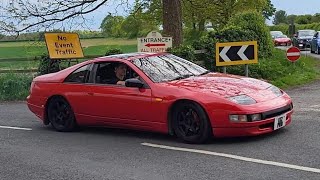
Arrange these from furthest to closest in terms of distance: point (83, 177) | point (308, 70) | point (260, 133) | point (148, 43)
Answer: point (308, 70), point (148, 43), point (260, 133), point (83, 177)

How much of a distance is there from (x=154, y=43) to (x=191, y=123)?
9364mm

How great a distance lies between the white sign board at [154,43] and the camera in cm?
1691

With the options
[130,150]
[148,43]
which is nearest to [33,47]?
[148,43]

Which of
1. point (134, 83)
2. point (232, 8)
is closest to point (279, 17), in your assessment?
point (232, 8)

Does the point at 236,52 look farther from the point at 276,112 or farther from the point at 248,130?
the point at 248,130

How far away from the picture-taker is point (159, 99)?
8.15m

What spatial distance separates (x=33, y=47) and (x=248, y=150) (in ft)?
51.9

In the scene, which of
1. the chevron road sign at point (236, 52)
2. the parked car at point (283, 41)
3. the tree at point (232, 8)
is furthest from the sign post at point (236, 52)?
the parked car at point (283, 41)

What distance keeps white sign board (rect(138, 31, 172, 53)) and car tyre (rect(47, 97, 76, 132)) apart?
7126 millimetres

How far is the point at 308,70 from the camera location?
20250 millimetres

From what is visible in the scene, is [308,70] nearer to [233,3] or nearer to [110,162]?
[110,162]

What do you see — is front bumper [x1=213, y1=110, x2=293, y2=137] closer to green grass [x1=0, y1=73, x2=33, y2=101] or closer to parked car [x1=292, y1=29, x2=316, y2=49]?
green grass [x1=0, y1=73, x2=33, y2=101]

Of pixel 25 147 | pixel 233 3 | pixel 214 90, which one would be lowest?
pixel 25 147

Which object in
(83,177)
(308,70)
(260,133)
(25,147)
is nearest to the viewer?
(83,177)
